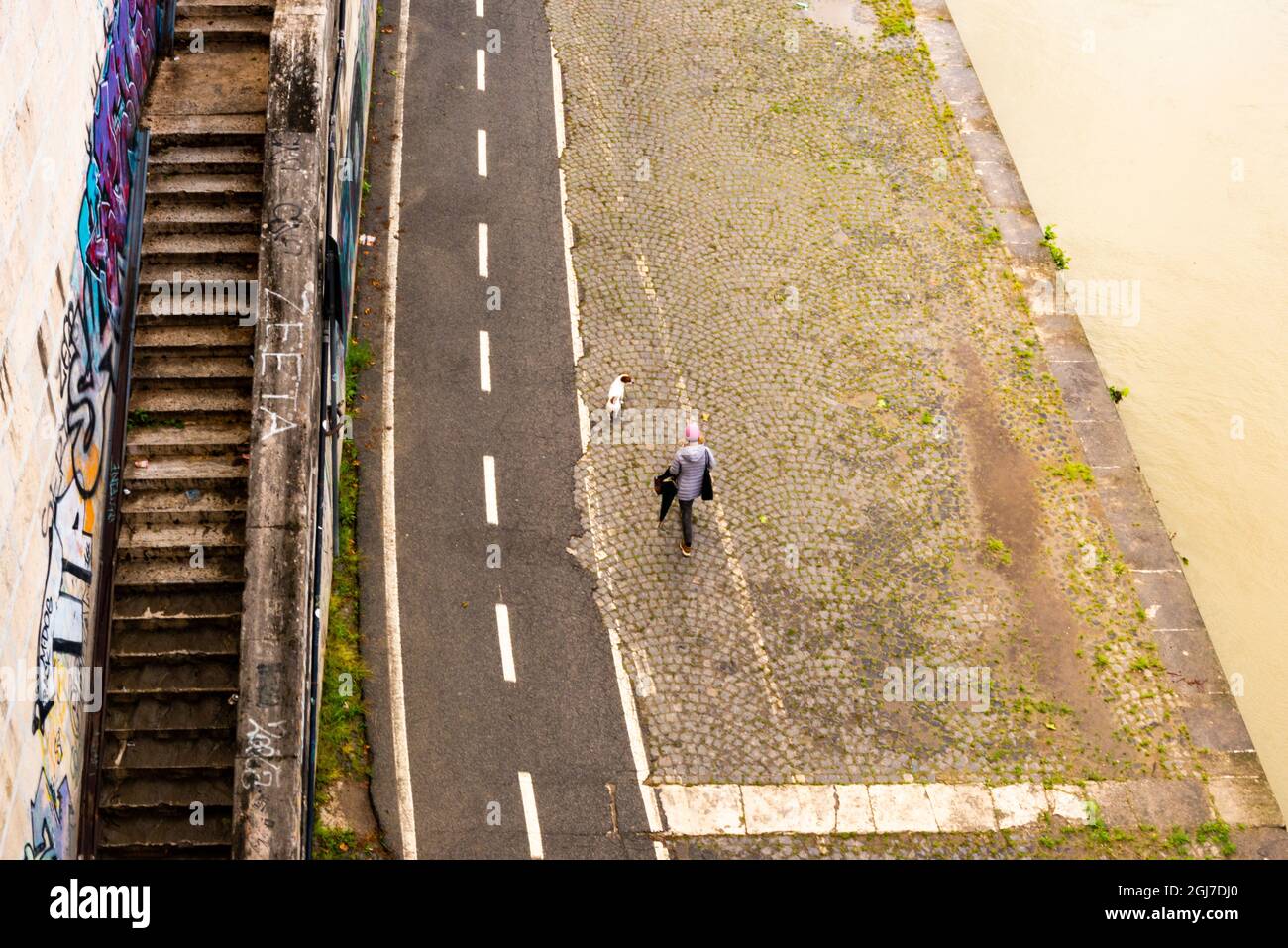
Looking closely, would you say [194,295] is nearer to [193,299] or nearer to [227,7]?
[193,299]

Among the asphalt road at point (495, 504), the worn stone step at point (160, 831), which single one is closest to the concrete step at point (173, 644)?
the worn stone step at point (160, 831)

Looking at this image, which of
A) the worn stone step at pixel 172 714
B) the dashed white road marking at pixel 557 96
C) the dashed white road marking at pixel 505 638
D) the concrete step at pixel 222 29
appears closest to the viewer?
the worn stone step at pixel 172 714

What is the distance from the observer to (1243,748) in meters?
14.7

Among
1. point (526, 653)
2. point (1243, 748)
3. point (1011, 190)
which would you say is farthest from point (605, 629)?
point (1011, 190)

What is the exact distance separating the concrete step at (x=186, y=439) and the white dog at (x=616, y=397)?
15.0 feet

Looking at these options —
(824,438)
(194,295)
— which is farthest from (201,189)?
(824,438)

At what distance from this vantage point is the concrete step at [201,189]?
45.8 ft

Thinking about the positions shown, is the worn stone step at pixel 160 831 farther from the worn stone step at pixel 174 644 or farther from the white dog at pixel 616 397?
the white dog at pixel 616 397

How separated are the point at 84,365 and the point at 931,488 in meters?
9.34

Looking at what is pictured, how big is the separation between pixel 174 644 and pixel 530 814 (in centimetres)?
359

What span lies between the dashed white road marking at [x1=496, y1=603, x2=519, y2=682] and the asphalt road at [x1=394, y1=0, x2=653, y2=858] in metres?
0.04

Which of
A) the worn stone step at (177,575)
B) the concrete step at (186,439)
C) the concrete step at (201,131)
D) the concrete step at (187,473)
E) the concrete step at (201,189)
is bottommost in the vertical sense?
the worn stone step at (177,575)

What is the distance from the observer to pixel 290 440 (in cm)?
1250

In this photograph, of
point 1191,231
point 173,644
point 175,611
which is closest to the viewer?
point 173,644
